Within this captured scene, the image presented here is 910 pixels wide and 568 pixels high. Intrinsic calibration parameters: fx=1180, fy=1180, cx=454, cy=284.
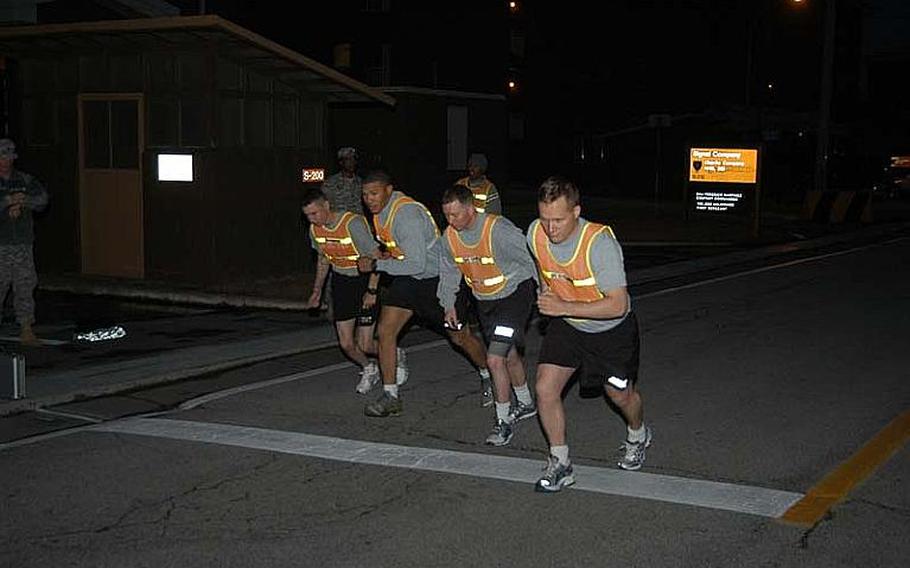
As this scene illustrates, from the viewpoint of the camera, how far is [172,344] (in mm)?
12141

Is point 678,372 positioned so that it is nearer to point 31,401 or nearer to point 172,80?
point 31,401

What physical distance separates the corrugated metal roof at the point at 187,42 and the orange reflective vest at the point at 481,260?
763cm

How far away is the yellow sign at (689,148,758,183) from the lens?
28.5 m

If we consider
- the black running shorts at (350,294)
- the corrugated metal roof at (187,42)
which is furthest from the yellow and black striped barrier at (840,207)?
the black running shorts at (350,294)

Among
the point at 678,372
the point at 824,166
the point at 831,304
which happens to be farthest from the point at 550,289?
the point at 824,166

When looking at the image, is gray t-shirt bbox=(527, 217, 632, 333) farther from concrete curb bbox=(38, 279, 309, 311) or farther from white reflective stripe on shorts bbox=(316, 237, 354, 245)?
concrete curb bbox=(38, 279, 309, 311)

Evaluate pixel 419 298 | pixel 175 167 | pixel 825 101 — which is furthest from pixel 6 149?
pixel 825 101

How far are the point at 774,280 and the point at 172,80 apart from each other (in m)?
9.44

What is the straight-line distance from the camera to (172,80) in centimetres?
1625

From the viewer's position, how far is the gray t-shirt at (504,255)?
797 centimetres

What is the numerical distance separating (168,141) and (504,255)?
31.2 ft

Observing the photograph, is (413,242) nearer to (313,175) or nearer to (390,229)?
(390,229)

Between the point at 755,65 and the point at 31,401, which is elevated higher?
the point at 755,65

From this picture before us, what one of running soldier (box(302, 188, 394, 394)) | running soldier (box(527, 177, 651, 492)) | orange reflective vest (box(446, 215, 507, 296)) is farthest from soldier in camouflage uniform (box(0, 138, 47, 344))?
running soldier (box(527, 177, 651, 492))
